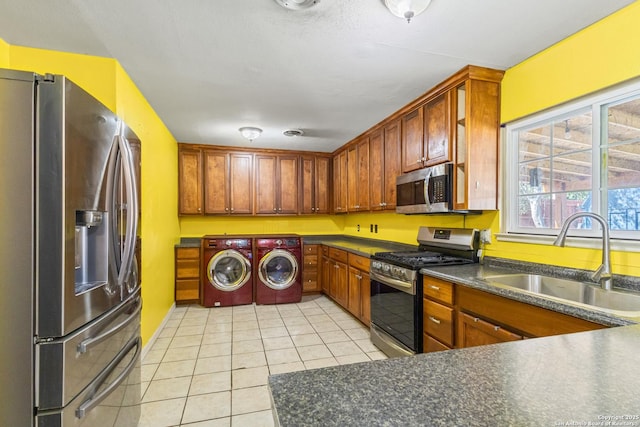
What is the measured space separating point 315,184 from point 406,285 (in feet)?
9.83

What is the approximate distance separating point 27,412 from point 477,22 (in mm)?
2729

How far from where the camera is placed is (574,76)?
75.1 inches

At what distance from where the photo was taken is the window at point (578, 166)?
1721mm

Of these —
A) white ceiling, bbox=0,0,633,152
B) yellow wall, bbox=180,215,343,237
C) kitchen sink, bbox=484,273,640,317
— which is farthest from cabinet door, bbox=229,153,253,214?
kitchen sink, bbox=484,273,640,317

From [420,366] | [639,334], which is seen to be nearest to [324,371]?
[420,366]

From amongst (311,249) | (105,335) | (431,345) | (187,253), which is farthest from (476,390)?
(187,253)

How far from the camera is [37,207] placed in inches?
42.3

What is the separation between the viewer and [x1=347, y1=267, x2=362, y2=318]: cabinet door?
352 cm

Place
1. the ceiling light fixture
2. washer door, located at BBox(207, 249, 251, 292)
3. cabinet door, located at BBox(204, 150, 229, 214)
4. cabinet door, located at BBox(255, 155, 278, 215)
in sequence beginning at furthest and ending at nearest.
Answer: cabinet door, located at BBox(255, 155, 278, 215) < cabinet door, located at BBox(204, 150, 229, 214) < washer door, located at BBox(207, 249, 251, 292) < the ceiling light fixture

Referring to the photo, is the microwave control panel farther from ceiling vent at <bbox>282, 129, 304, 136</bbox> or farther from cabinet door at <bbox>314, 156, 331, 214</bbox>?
cabinet door at <bbox>314, 156, 331, 214</bbox>

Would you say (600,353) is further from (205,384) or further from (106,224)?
(205,384)

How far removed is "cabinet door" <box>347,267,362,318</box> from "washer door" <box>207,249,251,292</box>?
152 centimetres

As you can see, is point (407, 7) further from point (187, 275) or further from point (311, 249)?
point (187, 275)

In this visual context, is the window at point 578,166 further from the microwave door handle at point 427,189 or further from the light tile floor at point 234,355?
the light tile floor at point 234,355
